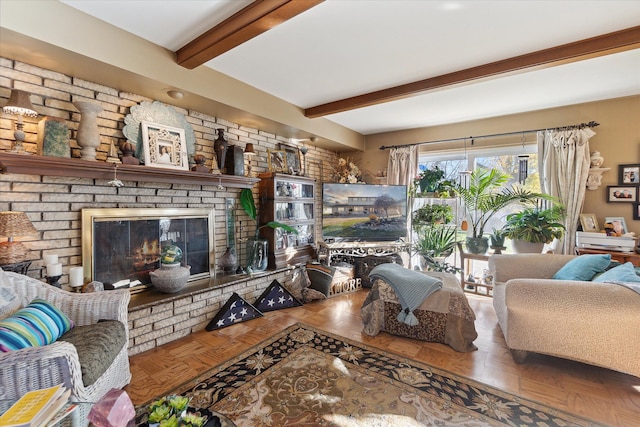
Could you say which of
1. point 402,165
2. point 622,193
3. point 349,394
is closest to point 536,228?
point 622,193

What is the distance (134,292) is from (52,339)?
1.01 metres

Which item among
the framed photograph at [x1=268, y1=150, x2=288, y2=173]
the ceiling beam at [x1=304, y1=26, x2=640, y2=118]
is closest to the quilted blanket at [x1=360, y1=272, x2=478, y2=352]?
the ceiling beam at [x1=304, y1=26, x2=640, y2=118]

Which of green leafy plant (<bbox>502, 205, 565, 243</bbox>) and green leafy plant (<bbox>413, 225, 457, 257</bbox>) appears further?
green leafy plant (<bbox>413, 225, 457, 257</bbox>)

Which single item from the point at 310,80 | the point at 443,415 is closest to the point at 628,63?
the point at 310,80

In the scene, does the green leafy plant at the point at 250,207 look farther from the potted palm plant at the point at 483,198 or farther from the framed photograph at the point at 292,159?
the potted palm plant at the point at 483,198

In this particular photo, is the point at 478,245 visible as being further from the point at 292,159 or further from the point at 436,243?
the point at 292,159

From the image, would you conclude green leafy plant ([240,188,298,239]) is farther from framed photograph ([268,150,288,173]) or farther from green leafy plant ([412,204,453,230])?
green leafy plant ([412,204,453,230])

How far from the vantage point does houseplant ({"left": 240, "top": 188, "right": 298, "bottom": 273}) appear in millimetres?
3279

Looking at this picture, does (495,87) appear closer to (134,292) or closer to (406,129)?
(406,129)

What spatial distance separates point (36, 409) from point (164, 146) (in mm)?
2201

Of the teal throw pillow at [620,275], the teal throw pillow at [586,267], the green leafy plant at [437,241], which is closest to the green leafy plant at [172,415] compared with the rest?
the teal throw pillow at [620,275]

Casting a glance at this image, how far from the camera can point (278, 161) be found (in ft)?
12.4

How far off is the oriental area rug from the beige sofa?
0.45 m

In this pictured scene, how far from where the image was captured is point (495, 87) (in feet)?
9.49
